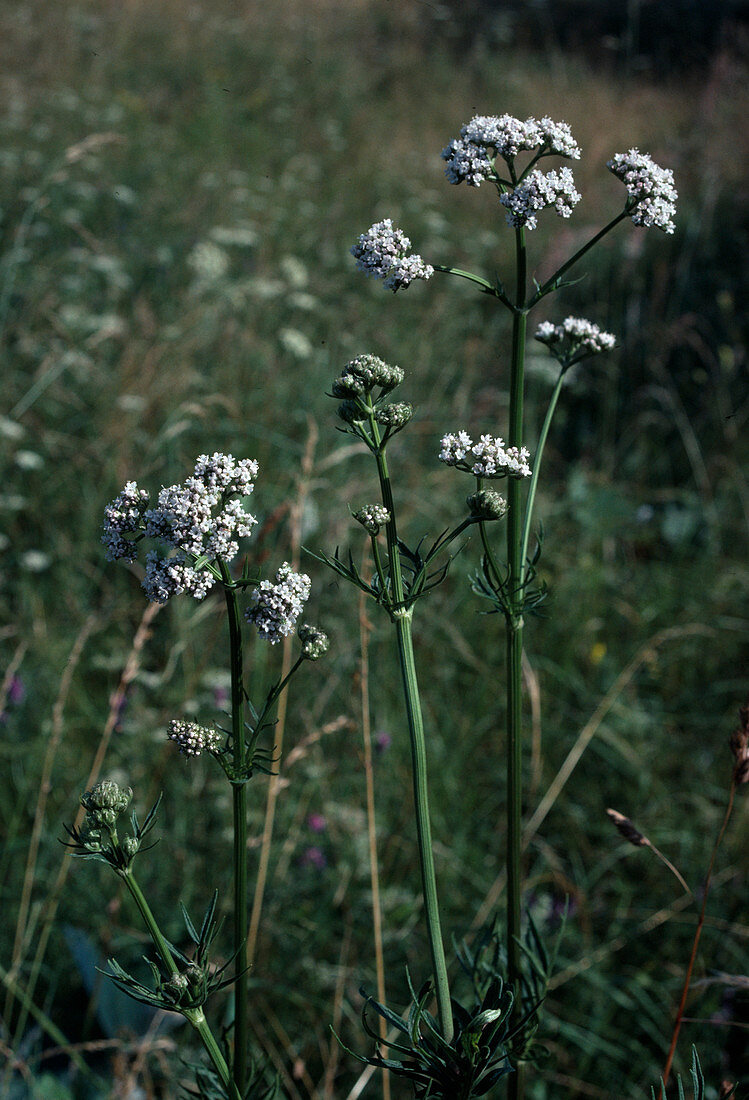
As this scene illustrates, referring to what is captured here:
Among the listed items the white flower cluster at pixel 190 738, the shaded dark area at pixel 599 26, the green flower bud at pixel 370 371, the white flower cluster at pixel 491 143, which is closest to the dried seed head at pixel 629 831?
the white flower cluster at pixel 190 738

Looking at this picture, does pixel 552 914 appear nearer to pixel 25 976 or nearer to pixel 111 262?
pixel 25 976

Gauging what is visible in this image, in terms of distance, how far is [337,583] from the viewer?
1.20 m

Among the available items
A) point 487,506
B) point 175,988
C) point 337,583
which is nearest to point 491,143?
point 487,506

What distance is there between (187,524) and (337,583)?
276 mm

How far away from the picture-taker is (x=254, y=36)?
11.0 m

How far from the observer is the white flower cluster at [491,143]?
3.70ft

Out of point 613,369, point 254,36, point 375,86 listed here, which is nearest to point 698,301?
point 613,369

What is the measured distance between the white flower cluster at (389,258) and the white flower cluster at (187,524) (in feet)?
1.02

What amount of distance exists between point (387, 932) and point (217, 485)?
6.12 ft

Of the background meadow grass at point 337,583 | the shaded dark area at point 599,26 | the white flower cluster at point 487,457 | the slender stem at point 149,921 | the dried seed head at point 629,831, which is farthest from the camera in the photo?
the shaded dark area at point 599,26

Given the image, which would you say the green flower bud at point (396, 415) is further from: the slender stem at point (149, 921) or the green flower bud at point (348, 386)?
the slender stem at point (149, 921)

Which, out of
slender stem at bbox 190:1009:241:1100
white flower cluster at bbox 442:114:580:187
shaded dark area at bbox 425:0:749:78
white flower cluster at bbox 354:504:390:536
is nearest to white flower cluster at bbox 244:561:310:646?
white flower cluster at bbox 354:504:390:536

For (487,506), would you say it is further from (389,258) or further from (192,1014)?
(192,1014)

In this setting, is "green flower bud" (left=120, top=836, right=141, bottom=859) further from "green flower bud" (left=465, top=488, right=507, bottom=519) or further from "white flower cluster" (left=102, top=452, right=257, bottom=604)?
"green flower bud" (left=465, top=488, right=507, bottom=519)
